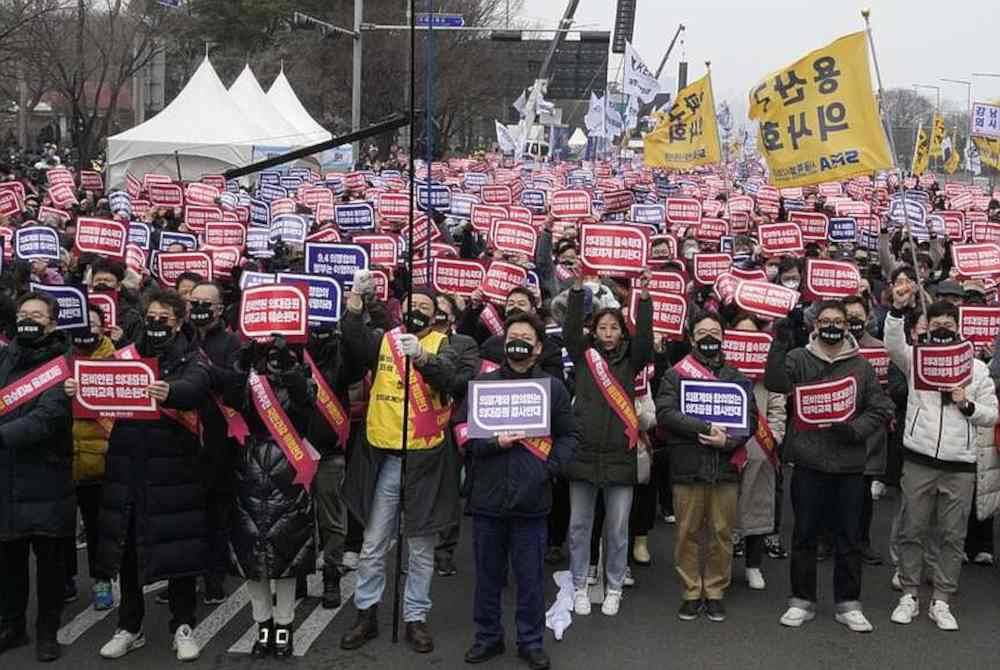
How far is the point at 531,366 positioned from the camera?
617 cm

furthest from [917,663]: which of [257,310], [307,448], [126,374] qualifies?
[126,374]

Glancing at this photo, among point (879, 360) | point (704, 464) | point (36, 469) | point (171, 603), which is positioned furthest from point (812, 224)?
point (36, 469)

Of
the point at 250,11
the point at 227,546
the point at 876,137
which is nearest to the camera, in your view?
the point at 227,546

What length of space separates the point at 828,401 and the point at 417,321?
2246mm

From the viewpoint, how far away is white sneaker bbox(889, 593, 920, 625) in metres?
6.76

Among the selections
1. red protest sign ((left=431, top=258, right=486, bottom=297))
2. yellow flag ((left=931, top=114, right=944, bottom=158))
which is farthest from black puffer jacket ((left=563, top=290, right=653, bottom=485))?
yellow flag ((left=931, top=114, right=944, bottom=158))

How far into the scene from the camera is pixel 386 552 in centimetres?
630

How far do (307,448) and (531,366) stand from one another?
1200 millimetres

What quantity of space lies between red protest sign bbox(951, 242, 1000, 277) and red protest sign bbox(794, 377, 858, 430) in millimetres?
4960

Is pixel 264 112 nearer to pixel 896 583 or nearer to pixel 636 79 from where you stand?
pixel 636 79

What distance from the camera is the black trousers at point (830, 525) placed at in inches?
259

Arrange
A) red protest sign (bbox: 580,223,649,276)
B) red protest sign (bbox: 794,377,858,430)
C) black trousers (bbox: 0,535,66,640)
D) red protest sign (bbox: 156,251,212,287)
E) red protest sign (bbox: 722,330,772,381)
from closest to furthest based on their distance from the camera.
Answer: black trousers (bbox: 0,535,66,640), red protest sign (bbox: 794,377,858,430), red protest sign (bbox: 722,330,772,381), red protest sign (bbox: 580,223,649,276), red protest sign (bbox: 156,251,212,287)

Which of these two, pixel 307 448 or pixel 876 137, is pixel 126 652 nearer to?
pixel 307 448

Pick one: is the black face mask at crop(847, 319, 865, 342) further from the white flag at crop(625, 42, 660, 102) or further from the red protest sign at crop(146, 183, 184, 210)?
the white flag at crop(625, 42, 660, 102)
